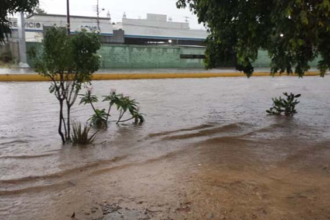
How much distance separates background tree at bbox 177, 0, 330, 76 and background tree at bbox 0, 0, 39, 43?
7.24 ft

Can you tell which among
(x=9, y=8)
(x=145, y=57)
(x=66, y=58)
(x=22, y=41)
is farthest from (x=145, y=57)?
(x=9, y=8)

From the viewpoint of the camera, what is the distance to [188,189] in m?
4.17

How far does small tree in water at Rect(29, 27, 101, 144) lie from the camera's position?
5.61 metres

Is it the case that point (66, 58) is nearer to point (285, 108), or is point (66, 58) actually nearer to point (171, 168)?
point (171, 168)

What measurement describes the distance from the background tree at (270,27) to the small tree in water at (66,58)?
2055 mm

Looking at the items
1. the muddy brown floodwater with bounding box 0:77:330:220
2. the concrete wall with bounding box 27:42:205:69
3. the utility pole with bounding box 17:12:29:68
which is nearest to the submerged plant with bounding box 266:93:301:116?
the muddy brown floodwater with bounding box 0:77:330:220

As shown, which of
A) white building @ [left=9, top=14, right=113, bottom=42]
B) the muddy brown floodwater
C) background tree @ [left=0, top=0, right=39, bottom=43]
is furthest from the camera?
white building @ [left=9, top=14, right=113, bottom=42]

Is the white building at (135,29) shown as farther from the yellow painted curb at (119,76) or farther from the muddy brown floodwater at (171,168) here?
the muddy brown floodwater at (171,168)

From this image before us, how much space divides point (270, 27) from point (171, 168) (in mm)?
2427

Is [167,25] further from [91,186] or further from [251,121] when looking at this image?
[91,186]

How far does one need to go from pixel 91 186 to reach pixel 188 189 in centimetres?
122

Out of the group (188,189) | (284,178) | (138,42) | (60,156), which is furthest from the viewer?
(138,42)

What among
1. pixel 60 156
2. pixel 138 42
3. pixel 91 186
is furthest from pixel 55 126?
pixel 138 42

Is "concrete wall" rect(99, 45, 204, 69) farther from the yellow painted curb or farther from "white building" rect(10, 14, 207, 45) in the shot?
"white building" rect(10, 14, 207, 45)
